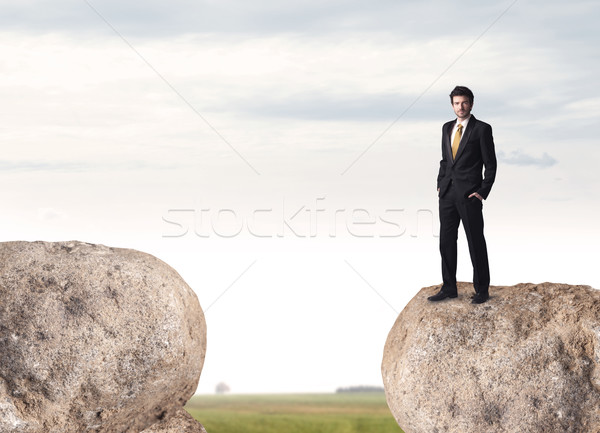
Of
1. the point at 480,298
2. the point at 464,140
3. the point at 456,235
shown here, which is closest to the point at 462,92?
the point at 464,140

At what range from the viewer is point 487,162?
8.29 metres

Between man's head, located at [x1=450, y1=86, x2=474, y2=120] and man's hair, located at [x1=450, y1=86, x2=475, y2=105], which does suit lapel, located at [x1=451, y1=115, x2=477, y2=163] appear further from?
man's hair, located at [x1=450, y1=86, x2=475, y2=105]

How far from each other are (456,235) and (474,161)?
3.14ft

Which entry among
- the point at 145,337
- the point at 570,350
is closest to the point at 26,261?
the point at 145,337

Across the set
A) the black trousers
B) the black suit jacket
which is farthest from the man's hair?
the black trousers

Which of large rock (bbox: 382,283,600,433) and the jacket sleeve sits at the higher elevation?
the jacket sleeve

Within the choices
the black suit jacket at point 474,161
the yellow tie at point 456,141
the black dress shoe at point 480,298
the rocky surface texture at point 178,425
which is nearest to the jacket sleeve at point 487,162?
the black suit jacket at point 474,161

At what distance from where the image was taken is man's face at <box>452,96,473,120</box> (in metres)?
8.40

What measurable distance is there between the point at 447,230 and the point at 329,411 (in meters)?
4.86

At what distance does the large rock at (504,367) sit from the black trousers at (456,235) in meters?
0.38

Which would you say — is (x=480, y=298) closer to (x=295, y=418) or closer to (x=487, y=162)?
(x=487, y=162)

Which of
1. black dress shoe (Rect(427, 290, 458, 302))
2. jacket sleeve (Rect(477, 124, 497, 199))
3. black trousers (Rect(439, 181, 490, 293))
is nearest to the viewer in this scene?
jacket sleeve (Rect(477, 124, 497, 199))

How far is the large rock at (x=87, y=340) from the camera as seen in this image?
7406 mm

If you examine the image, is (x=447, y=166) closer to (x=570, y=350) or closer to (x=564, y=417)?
(x=570, y=350)
